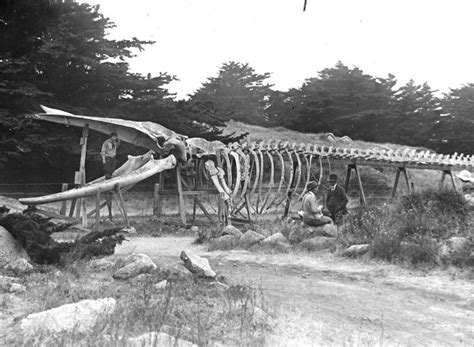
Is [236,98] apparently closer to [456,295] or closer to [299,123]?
[299,123]

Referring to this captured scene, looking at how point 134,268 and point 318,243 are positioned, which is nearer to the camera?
point 134,268

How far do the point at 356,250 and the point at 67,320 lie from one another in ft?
21.0

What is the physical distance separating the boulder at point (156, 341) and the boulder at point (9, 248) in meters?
3.25

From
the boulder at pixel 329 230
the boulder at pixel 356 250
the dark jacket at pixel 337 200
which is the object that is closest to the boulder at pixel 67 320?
the boulder at pixel 356 250

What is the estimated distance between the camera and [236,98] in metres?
41.6

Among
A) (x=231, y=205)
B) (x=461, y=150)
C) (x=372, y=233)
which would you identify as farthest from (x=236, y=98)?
(x=372, y=233)

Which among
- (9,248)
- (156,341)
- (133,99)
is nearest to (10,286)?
(9,248)

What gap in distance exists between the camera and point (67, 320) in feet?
13.0

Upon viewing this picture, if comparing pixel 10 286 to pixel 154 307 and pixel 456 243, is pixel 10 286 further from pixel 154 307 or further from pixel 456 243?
pixel 456 243

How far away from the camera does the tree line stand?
35.5 feet

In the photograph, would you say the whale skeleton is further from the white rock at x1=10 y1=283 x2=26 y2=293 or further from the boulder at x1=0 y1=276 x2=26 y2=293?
the white rock at x1=10 y1=283 x2=26 y2=293

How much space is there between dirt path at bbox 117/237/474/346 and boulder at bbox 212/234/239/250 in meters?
0.44

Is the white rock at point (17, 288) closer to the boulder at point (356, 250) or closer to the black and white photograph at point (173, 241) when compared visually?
the black and white photograph at point (173, 241)

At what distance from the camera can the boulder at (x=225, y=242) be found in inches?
404
